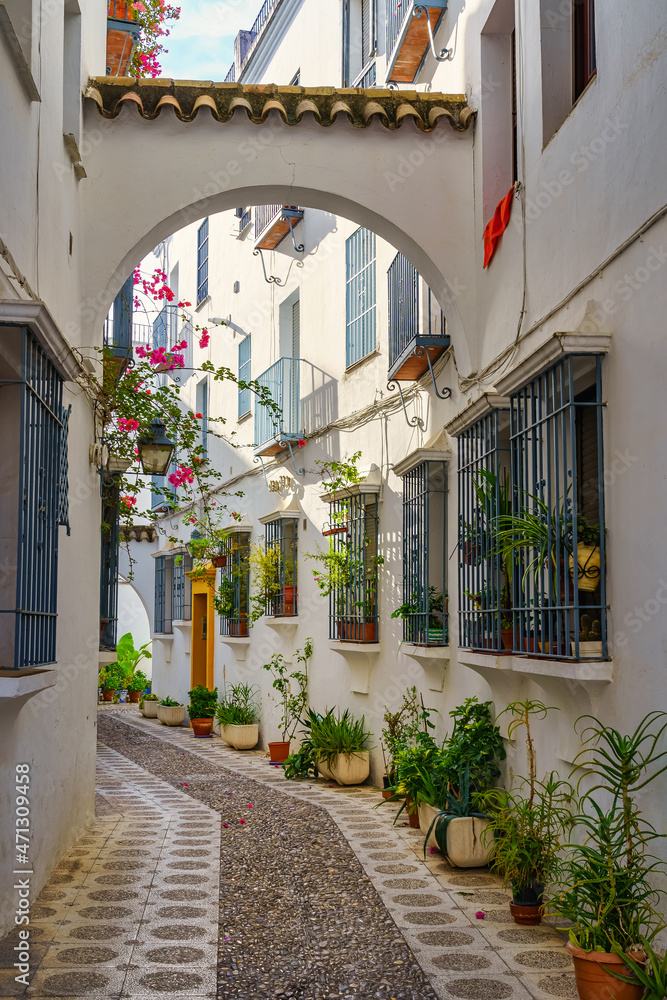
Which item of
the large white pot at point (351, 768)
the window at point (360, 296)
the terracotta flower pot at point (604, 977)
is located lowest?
the large white pot at point (351, 768)

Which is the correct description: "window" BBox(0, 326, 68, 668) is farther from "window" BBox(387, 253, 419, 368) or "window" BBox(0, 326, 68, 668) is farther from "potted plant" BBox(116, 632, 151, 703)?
"potted plant" BBox(116, 632, 151, 703)

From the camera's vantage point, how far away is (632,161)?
4.63m

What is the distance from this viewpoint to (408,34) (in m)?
8.52

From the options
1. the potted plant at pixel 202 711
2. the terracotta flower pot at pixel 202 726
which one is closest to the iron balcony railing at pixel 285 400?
the potted plant at pixel 202 711

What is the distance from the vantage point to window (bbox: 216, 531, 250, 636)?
1428 cm

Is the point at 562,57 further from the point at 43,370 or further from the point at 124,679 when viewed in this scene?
the point at 124,679

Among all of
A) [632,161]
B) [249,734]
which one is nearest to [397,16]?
[632,161]

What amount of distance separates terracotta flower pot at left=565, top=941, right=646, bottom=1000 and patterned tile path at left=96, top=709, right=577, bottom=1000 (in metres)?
0.37

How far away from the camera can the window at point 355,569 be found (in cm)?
995

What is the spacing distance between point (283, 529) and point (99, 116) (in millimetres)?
6406

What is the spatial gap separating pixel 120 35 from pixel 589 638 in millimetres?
6969

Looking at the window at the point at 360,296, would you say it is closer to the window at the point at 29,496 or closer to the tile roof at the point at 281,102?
the tile roof at the point at 281,102

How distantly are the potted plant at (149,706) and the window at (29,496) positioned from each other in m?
13.7

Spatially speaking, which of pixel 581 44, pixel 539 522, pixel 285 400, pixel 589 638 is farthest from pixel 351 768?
pixel 581 44
